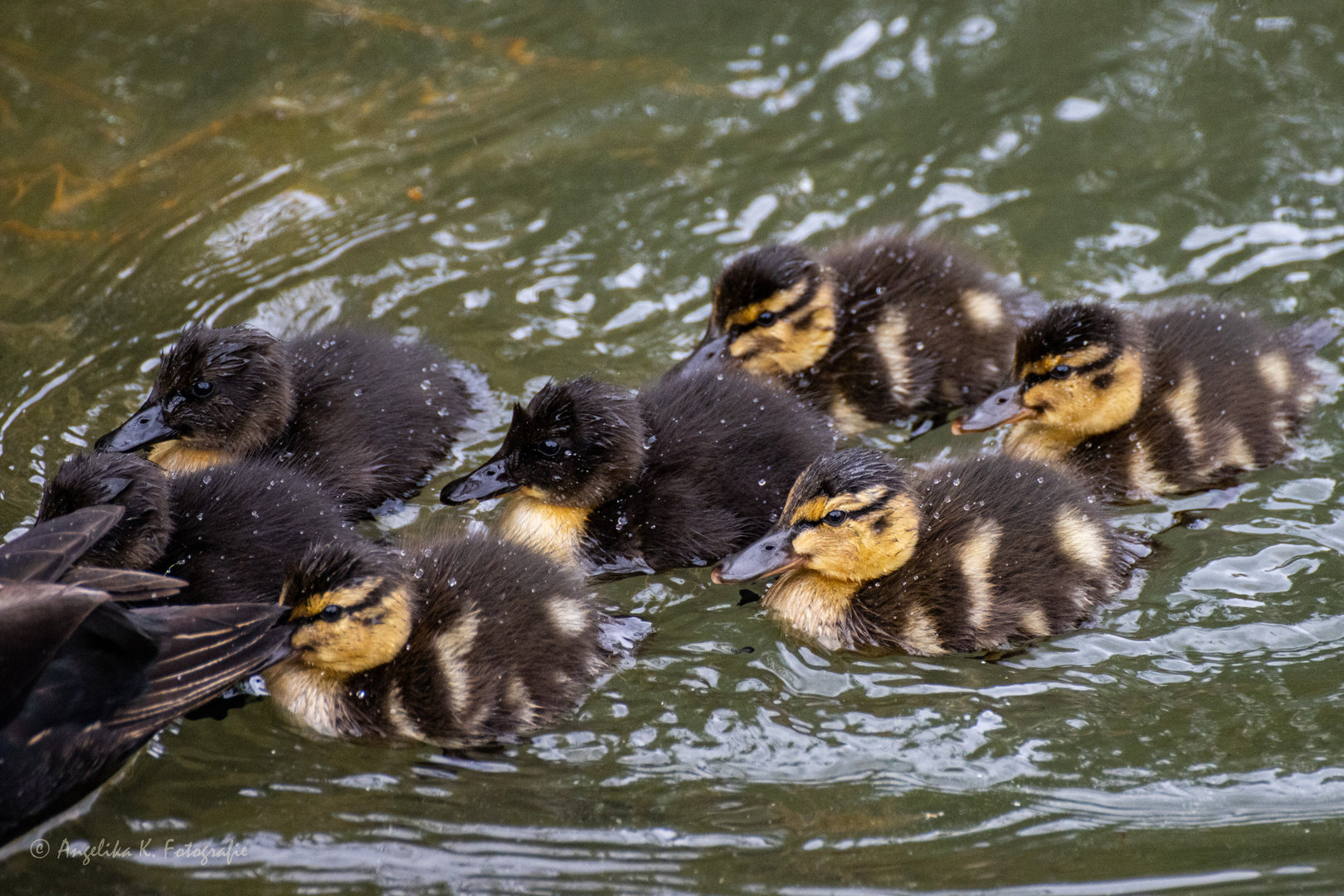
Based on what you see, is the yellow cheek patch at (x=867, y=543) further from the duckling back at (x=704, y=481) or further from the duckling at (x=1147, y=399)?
the duckling at (x=1147, y=399)

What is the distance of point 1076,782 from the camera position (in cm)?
249

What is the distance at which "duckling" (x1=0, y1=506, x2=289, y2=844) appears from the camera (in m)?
2.23

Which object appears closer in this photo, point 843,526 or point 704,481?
point 843,526

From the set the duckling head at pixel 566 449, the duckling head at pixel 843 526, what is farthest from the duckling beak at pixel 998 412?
the duckling head at pixel 566 449

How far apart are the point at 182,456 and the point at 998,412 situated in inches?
78.7

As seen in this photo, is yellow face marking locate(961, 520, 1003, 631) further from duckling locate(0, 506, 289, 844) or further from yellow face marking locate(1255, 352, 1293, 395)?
duckling locate(0, 506, 289, 844)

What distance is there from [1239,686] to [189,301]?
9.91ft

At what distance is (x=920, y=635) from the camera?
2.87m

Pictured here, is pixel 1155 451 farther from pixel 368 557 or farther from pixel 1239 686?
pixel 368 557

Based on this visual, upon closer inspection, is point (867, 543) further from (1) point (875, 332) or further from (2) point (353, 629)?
(2) point (353, 629)

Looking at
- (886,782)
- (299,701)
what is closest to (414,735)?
(299,701)

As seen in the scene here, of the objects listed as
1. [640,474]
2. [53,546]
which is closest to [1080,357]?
[640,474]

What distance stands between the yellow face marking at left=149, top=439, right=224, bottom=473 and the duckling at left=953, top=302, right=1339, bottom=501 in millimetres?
1822

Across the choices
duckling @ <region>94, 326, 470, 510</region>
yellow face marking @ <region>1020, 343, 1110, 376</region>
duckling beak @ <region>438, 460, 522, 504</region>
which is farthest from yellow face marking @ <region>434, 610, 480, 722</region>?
yellow face marking @ <region>1020, 343, 1110, 376</region>
